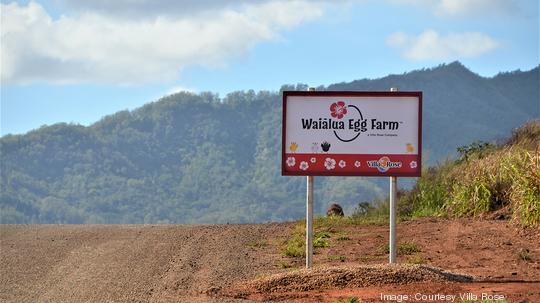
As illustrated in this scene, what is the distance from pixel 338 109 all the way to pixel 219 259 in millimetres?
2987

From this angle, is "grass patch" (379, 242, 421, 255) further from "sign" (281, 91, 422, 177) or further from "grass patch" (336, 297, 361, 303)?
"grass patch" (336, 297, 361, 303)

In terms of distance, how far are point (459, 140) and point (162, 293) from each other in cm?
7860

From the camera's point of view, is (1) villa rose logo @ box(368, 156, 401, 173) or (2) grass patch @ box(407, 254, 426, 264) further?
(2) grass patch @ box(407, 254, 426, 264)

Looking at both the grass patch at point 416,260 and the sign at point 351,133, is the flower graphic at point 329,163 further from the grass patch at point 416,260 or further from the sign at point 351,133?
the grass patch at point 416,260

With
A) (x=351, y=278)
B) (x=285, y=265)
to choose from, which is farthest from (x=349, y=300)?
(x=285, y=265)

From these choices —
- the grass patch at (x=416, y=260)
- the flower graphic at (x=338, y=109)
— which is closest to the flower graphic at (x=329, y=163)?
the flower graphic at (x=338, y=109)

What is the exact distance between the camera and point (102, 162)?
92.1 meters

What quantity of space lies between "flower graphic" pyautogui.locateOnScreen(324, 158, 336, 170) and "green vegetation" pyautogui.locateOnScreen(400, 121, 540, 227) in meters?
3.82

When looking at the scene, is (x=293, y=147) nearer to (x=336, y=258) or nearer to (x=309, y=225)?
(x=309, y=225)

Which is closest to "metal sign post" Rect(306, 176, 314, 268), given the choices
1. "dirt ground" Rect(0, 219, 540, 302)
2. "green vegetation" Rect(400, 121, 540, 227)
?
"dirt ground" Rect(0, 219, 540, 302)

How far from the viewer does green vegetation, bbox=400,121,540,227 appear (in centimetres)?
1450

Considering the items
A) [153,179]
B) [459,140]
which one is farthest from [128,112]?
[459,140]

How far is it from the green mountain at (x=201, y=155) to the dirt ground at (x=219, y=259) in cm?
5212

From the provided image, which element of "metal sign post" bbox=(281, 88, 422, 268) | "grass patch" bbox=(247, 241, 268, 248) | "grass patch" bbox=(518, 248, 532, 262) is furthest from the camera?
"grass patch" bbox=(247, 241, 268, 248)
